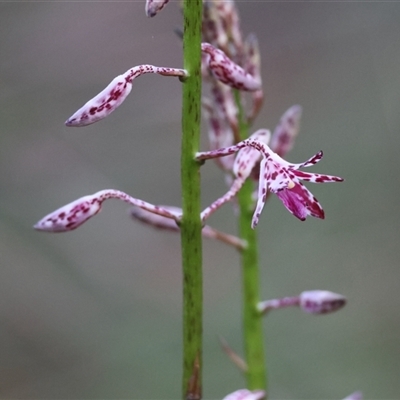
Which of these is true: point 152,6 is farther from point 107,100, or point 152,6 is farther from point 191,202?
point 191,202

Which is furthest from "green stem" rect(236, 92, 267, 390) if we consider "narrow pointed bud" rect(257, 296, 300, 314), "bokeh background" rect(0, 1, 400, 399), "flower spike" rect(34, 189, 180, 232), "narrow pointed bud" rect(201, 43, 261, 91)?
"bokeh background" rect(0, 1, 400, 399)

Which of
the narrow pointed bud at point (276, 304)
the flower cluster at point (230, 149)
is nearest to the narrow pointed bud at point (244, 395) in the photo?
the flower cluster at point (230, 149)

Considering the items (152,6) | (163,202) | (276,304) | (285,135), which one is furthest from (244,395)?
(163,202)

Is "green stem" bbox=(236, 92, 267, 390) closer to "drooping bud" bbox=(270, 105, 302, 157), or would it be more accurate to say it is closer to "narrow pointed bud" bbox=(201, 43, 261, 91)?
"drooping bud" bbox=(270, 105, 302, 157)

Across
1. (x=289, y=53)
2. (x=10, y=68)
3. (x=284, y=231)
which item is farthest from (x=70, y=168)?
(x=289, y=53)

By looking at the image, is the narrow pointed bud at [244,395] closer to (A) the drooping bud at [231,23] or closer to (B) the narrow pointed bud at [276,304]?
(B) the narrow pointed bud at [276,304]

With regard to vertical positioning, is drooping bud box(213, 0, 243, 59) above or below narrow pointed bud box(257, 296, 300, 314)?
above
